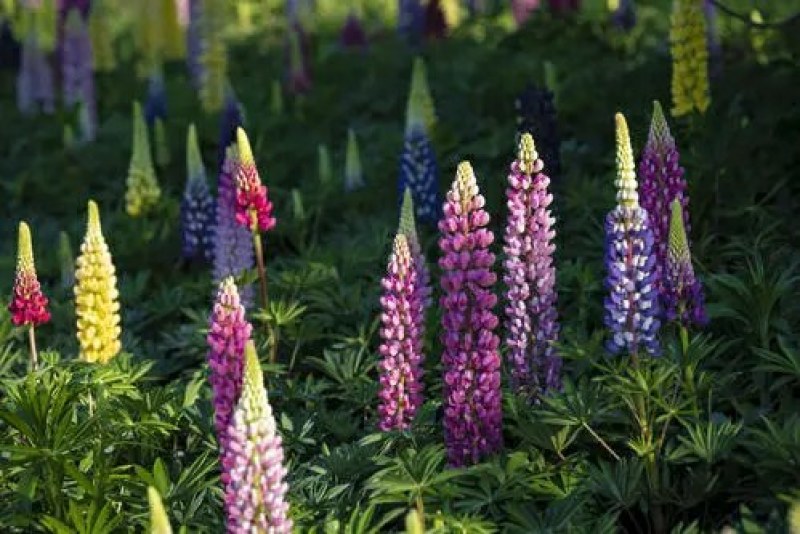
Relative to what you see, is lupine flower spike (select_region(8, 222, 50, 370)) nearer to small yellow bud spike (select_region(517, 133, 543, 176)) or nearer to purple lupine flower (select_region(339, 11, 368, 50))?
small yellow bud spike (select_region(517, 133, 543, 176))

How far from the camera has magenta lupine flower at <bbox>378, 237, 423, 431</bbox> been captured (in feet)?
14.0

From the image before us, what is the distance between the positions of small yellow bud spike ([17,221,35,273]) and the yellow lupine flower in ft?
29.3

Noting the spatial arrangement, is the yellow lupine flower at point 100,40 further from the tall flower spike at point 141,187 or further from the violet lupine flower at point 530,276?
the violet lupine flower at point 530,276

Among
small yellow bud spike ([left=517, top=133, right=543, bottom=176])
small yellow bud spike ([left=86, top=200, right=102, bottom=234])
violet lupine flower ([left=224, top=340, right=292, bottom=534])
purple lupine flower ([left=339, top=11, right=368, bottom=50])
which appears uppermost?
purple lupine flower ([left=339, top=11, right=368, bottom=50])

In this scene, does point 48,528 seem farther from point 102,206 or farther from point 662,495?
point 102,206

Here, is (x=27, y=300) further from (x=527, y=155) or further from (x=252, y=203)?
(x=527, y=155)

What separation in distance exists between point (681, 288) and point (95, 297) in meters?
2.17

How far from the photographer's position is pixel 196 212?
724cm

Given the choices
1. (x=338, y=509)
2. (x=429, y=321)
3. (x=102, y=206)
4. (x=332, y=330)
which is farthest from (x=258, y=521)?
(x=102, y=206)

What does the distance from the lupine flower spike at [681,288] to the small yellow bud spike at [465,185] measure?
657 millimetres

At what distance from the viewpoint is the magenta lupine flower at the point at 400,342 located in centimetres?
427

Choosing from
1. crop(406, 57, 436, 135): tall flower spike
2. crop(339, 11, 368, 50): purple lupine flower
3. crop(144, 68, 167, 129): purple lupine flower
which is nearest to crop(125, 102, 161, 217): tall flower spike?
crop(406, 57, 436, 135): tall flower spike

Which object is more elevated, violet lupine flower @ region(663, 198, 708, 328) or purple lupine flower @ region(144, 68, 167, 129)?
purple lupine flower @ region(144, 68, 167, 129)

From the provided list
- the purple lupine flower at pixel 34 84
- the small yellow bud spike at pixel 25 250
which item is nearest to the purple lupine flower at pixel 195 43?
the purple lupine flower at pixel 34 84
